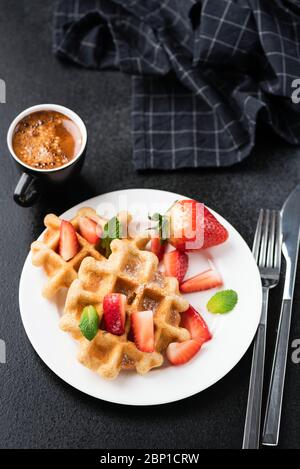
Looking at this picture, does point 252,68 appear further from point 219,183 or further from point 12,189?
point 12,189

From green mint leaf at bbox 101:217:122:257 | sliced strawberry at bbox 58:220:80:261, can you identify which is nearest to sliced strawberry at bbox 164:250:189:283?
green mint leaf at bbox 101:217:122:257

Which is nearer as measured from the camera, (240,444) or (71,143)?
(240,444)

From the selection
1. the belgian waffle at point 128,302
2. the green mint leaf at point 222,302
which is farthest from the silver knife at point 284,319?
the belgian waffle at point 128,302

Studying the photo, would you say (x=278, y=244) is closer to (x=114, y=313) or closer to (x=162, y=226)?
(x=162, y=226)

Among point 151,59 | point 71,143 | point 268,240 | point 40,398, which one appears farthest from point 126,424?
point 151,59

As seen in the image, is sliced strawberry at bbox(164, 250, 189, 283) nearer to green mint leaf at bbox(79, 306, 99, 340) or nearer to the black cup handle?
green mint leaf at bbox(79, 306, 99, 340)

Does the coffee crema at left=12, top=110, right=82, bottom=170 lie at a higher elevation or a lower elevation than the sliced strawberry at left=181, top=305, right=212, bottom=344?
higher

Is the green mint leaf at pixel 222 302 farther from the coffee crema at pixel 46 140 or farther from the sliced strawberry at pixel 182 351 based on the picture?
the coffee crema at pixel 46 140
